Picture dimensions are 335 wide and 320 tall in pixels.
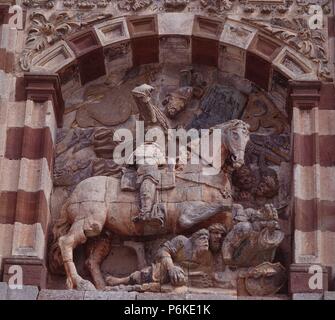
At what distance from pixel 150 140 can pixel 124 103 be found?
2.95ft

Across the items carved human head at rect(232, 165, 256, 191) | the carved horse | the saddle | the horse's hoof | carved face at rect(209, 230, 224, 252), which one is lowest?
the horse's hoof

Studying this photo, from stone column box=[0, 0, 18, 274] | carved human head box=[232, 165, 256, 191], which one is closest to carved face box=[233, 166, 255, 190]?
carved human head box=[232, 165, 256, 191]

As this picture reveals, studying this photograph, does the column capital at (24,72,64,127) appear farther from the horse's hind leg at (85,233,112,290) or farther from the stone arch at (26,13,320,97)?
the horse's hind leg at (85,233,112,290)

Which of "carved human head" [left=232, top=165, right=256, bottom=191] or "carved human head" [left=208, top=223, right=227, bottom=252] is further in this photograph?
"carved human head" [left=232, top=165, right=256, bottom=191]

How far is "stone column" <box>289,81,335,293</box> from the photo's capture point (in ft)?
51.9

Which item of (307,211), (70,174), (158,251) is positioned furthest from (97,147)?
(307,211)

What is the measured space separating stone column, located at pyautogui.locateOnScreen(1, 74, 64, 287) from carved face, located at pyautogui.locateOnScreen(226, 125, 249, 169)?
2220 millimetres

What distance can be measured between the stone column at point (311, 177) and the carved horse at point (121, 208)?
0.76 m

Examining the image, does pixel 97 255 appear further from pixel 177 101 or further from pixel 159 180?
pixel 177 101

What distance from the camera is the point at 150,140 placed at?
666 inches

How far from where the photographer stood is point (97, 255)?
16.3 metres

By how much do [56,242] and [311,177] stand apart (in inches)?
125

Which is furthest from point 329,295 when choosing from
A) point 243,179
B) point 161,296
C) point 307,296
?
point 243,179

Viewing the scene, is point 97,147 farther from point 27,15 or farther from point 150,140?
point 27,15
